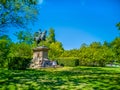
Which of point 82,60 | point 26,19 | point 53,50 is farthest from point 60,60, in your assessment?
point 26,19

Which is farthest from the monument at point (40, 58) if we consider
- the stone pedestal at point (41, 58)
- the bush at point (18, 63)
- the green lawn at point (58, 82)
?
the green lawn at point (58, 82)

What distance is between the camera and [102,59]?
214 feet

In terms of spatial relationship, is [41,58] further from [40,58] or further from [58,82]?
[58,82]

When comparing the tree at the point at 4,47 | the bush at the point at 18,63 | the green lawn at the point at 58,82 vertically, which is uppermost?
the tree at the point at 4,47

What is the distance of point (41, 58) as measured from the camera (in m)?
39.1

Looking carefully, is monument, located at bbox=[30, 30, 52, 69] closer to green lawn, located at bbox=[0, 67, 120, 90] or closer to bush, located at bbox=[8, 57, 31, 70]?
bush, located at bbox=[8, 57, 31, 70]

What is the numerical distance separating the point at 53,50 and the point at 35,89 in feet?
172

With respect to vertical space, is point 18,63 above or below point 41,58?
below

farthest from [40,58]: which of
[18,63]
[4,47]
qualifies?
[4,47]

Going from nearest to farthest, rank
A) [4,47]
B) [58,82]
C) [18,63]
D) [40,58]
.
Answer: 1. [58,82]
2. [4,47]
3. [18,63]
4. [40,58]

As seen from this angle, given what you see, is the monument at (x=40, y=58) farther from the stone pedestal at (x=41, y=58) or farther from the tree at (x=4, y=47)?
the tree at (x=4, y=47)

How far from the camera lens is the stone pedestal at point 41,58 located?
1492 inches

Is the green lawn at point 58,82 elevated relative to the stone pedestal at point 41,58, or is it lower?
lower

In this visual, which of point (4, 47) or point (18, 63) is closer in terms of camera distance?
point (4, 47)
